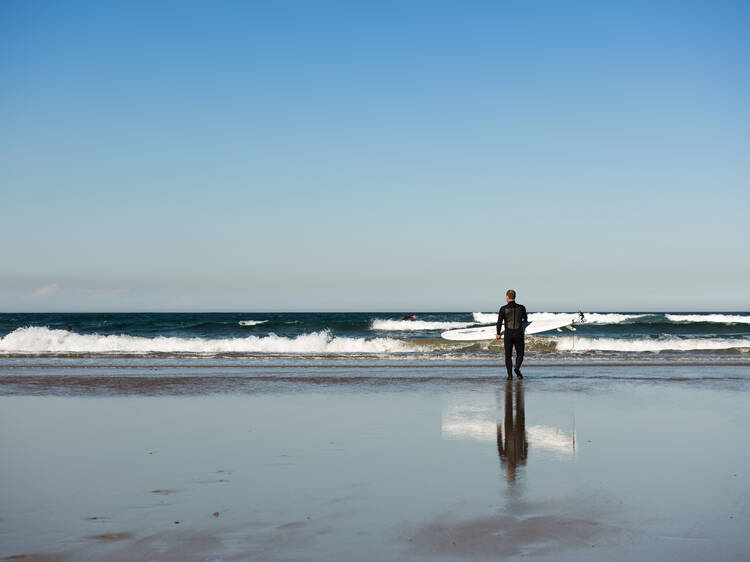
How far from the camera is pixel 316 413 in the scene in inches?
417

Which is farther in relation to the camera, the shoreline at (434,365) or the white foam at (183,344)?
the white foam at (183,344)

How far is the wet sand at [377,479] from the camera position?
4.52 metres

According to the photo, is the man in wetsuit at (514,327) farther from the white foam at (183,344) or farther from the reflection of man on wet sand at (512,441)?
the white foam at (183,344)

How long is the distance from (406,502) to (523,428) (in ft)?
13.1

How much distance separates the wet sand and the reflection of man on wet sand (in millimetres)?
39

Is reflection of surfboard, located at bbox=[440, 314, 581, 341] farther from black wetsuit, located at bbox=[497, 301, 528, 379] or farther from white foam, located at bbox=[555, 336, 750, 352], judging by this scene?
black wetsuit, located at bbox=[497, 301, 528, 379]

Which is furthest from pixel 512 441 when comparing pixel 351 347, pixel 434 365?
pixel 351 347

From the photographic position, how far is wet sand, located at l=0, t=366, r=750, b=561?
4.52m

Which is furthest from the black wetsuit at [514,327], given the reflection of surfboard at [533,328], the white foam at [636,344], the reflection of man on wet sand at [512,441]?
the white foam at [636,344]

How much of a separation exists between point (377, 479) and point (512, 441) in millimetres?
2452

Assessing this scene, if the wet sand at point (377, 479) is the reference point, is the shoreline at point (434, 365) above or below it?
below

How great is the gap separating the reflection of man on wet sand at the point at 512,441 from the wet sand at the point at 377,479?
0.13ft

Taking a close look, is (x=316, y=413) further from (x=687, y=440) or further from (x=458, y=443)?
(x=687, y=440)

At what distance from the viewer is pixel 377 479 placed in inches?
247
